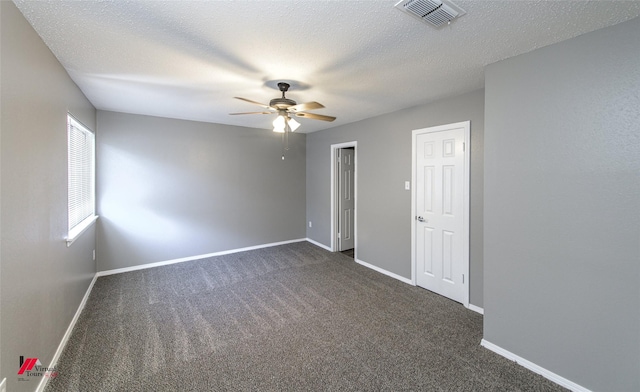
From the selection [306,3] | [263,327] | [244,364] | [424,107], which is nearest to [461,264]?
[424,107]

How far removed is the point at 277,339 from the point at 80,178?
3.04 meters

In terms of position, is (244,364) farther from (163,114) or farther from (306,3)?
(163,114)

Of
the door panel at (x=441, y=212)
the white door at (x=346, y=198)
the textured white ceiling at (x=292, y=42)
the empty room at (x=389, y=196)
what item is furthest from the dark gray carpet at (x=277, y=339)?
the textured white ceiling at (x=292, y=42)

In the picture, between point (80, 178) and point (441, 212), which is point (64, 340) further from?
point (441, 212)

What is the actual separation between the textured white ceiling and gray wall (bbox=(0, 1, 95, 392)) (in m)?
0.23

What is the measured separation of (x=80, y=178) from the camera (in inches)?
126

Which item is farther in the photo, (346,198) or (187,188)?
(346,198)

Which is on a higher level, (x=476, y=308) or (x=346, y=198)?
(x=346, y=198)

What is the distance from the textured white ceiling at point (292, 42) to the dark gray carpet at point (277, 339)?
244 centimetres

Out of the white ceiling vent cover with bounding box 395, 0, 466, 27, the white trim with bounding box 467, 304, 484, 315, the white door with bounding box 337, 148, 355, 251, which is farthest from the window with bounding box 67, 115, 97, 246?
the white trim with bounding box 467, 304, 484, 315

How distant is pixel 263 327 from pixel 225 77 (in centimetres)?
247

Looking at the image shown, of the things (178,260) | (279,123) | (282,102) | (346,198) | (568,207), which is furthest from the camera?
(346,198)

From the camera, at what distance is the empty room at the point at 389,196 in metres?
1.62

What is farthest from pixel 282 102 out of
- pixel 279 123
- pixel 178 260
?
pixel 178 260
